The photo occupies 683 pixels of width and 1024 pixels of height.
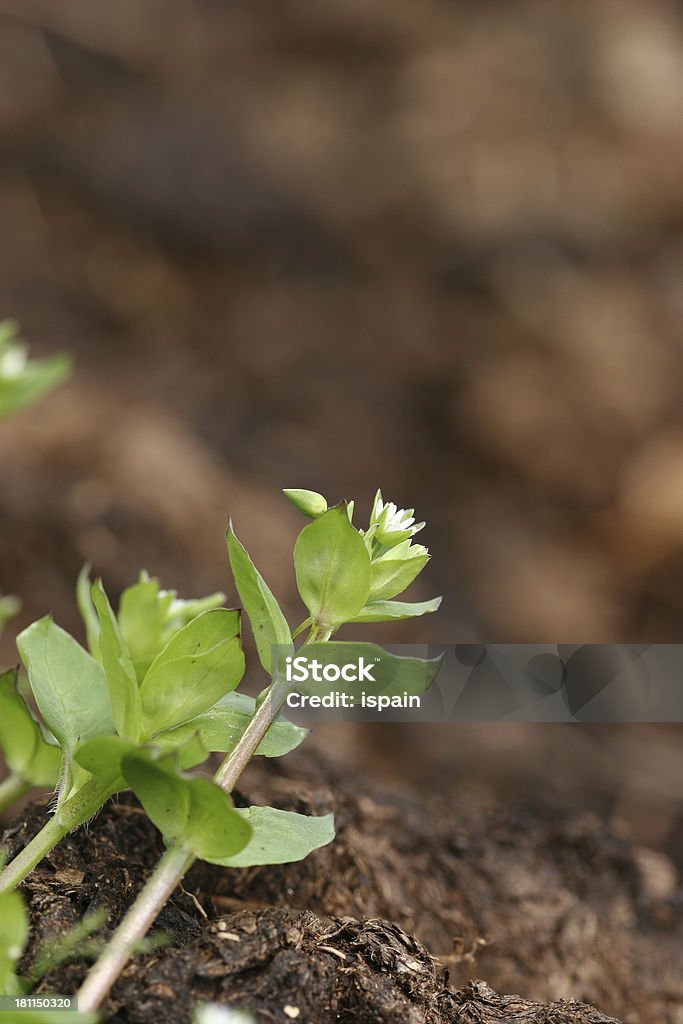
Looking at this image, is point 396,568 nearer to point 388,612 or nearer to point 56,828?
point 388,612

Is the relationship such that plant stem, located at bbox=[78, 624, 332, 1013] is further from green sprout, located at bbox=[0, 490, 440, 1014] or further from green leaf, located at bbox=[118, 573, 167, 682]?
green leaf, located at bbox=[118, 573, 167, 682]

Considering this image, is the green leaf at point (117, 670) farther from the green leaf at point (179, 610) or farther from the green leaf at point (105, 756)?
the green leaf at point (179, 610)

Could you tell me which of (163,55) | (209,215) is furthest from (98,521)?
(163,55)

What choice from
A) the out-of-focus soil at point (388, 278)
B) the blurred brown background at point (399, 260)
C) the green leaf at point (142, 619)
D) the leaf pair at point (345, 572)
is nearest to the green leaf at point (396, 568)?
the leaf pair at point (345, 572)

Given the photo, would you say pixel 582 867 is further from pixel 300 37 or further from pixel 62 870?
pixel 300 37

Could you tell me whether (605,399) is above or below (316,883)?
below

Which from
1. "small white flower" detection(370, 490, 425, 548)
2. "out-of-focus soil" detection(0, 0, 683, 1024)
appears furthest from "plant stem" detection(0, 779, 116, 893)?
"out-of-focus soil" detection(0, 0, 683, 1024)
